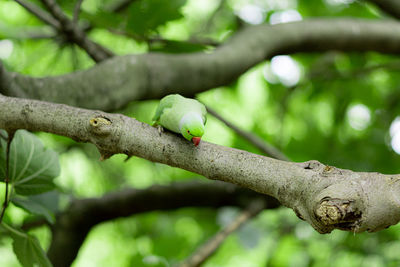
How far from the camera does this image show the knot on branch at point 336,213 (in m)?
0.68

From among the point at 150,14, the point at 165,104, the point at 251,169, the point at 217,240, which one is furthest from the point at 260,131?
the point at 251,169

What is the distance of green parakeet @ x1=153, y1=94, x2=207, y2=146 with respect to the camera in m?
0.85

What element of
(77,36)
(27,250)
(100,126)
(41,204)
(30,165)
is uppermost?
(100,126)

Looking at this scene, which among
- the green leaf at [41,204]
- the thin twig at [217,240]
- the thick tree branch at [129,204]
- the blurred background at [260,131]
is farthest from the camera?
the blurred background at [260,131]

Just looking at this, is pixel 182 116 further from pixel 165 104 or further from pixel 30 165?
pixel 30 165

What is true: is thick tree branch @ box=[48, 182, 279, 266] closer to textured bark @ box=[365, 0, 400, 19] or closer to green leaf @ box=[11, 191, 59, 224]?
green leaf @ box=[11, 191, 59, 224]

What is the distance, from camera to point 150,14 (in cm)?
146

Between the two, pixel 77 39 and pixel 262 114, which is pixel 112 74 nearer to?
pixel 77 39

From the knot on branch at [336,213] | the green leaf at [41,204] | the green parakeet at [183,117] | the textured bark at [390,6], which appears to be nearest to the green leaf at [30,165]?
the green leaf at [41,204]

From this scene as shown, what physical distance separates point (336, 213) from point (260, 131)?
197cm

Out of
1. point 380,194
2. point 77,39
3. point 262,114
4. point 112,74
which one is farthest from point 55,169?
point 262,114

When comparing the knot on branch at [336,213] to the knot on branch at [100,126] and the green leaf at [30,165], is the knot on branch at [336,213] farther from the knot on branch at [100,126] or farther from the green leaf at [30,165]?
the green leaf at [30,165]

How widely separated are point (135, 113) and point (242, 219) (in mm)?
1126

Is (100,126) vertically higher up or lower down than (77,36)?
higher up
